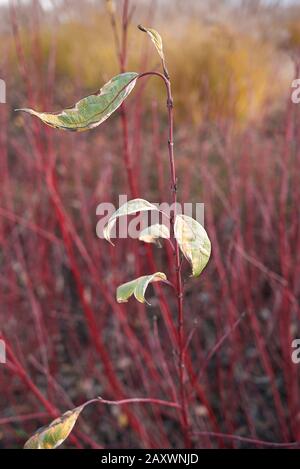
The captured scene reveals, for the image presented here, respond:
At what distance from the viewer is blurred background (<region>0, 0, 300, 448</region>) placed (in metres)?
1.22

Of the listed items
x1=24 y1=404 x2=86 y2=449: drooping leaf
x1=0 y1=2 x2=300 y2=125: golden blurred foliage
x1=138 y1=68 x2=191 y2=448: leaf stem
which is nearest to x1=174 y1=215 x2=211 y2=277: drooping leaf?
x1=138 y1=68 x2=191 y2=448: leaf stem

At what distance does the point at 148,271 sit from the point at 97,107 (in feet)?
5.20

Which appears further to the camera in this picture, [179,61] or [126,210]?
[179,61]

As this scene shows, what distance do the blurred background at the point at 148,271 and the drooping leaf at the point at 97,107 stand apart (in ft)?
1.18

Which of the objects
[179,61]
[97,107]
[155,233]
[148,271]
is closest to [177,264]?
[155,233]

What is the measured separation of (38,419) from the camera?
5.66ft

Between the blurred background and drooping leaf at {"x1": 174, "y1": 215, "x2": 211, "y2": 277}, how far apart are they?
0.82 ft

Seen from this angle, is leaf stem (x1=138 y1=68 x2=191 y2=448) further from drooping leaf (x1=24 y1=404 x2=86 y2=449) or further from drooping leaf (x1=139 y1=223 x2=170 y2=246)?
drooping leaf (x1=24 y1=404 x2=86 y2=449)

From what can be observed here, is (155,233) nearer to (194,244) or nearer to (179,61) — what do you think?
(194,244)

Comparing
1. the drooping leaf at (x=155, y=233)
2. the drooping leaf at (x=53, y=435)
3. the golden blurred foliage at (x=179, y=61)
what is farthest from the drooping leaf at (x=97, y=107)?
the golden blurred foliage at (x=179, y=61)

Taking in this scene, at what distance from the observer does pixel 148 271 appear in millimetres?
2062
